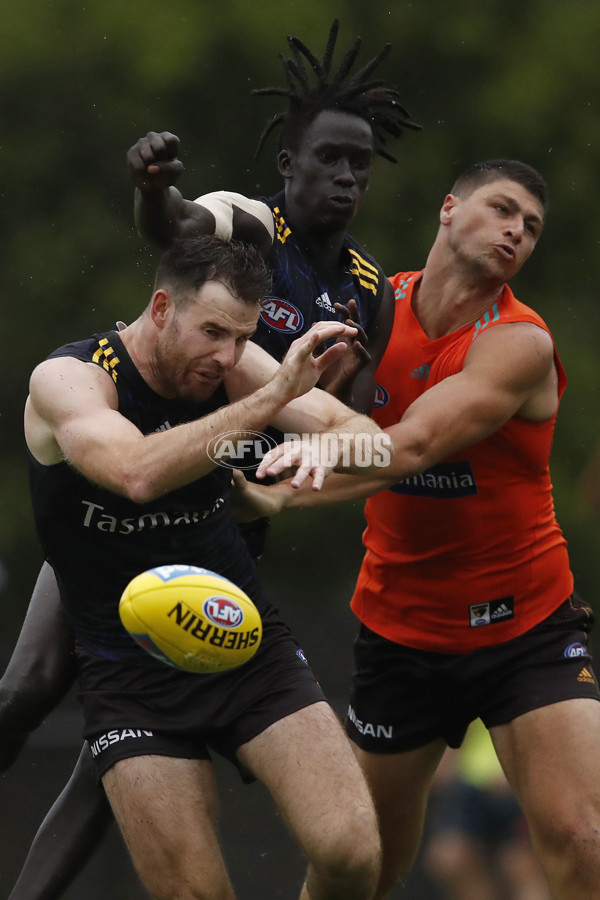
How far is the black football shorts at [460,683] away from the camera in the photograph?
5.12 m

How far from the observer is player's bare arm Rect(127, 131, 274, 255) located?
493 centimetres

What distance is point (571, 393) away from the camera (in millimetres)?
10953

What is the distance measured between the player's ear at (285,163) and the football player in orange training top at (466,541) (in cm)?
67

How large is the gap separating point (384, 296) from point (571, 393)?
5565mm

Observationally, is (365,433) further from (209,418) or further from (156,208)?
(156,208)

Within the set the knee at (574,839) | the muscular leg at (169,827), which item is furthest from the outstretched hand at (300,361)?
the knee at (574,839)

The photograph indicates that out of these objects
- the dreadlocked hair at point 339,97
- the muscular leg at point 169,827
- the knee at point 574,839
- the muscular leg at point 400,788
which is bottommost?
the muscular leg at point 400,788

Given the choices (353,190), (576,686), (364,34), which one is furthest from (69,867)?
(364,34)

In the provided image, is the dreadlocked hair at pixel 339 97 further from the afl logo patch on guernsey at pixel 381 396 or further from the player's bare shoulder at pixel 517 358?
the player's bare shoulder at pixel 517 358

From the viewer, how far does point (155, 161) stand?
16.2 ft

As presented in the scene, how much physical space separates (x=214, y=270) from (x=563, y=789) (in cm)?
212

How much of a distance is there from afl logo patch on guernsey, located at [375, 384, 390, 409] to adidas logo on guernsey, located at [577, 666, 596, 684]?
1263 millimetres

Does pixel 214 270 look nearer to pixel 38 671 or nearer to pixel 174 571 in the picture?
pixel 174 571

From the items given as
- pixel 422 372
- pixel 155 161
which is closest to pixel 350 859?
pixel 422 372
